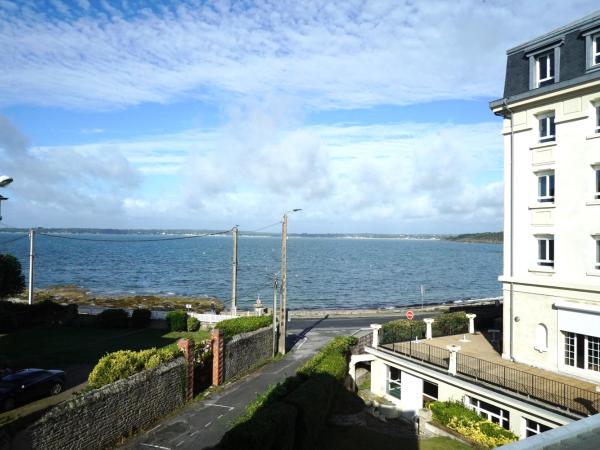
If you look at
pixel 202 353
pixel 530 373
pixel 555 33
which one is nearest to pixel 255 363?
pixel 202 353

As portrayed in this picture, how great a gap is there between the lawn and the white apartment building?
20.2 m

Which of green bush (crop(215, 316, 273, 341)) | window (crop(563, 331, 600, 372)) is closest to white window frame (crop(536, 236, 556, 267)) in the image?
window (crop(563, 331, 600, 372))

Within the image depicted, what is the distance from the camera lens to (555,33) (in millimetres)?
22844

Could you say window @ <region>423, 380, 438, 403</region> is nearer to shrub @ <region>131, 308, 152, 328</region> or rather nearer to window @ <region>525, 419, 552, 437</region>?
window @ <region>525, 419, 552, 437</region>

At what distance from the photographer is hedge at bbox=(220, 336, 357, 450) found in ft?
46.2

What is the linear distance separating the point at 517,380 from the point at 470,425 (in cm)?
306

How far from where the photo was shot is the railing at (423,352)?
2416 centimetres

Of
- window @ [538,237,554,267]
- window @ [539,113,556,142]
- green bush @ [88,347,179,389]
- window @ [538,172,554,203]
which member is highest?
window @ [539,113,556,142]

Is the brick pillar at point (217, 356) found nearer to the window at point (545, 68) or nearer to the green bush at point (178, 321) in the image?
the green bush at point (178, 321)

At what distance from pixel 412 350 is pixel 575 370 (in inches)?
311

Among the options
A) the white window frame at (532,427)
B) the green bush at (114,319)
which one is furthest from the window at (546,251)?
the green bush at (114,319)

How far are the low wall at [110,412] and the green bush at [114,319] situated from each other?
24.0m

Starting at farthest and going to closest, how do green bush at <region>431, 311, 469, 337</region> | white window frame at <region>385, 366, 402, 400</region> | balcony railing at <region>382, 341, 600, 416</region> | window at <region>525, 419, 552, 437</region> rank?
green bush at <region>431, 311, 469, 337</region> < white window frame at <region>385, 366, 402, 400</region> < window at <region>525, 419, 552, 437</region> < balcony railing at <region>382, 341, 600, 416</region>

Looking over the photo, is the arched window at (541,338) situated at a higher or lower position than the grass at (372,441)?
higher
